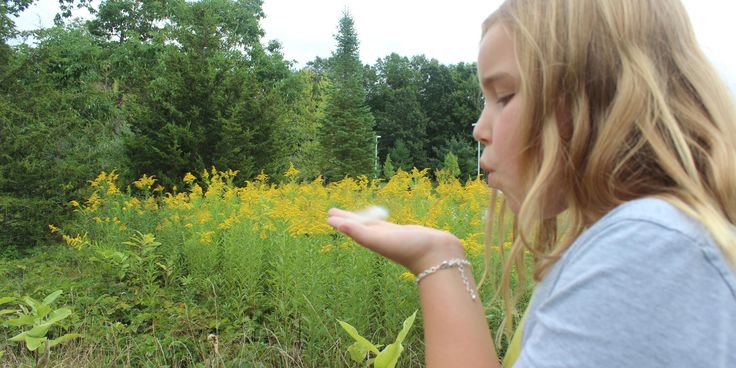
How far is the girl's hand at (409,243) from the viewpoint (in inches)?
32.5

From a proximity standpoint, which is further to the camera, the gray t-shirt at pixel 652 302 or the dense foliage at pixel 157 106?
the dense foliage at pixel 157 106

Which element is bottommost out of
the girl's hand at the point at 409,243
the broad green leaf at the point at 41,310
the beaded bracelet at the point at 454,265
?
the broad green leaf at the point at 41,310

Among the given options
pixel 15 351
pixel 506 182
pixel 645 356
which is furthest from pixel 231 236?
pixel 645 356

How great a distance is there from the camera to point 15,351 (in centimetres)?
295

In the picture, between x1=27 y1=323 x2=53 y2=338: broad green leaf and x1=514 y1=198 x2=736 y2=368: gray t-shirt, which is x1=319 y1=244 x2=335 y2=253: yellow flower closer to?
x1=27 y1=323 x2=53 y2=338: broad green leaf

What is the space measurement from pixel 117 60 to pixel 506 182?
22.3m

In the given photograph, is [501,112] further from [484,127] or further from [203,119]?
[203,119]

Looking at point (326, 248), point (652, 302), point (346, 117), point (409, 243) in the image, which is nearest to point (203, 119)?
point (326, 248)

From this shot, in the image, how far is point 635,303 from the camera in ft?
1.56

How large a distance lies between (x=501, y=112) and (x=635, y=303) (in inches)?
11.4

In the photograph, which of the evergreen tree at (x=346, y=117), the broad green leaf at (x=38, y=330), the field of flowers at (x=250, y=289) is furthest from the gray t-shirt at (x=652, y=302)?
the evergreen tree at (x=346, y=117)

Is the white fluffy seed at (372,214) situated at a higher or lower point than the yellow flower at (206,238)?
higher

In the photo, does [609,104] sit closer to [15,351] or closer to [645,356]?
[645,356]

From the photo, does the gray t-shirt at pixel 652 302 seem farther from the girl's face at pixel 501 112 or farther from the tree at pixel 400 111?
the tree at pixel 400 111
